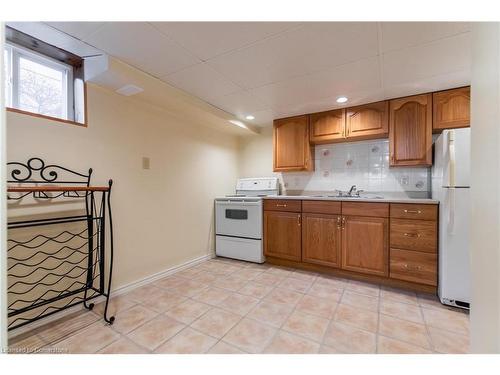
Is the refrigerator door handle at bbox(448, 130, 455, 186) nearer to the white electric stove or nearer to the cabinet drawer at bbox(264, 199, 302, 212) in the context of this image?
the cabinet drawer at bbox(264, 199, 302, 212)

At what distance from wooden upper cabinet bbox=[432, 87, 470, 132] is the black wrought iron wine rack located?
303 cm

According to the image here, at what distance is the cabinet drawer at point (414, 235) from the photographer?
2.02 meters

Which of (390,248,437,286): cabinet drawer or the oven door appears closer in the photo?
(390,248,437,286): cabinet drawer

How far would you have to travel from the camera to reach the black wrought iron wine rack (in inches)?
58.1

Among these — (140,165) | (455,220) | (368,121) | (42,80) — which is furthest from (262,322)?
(42,80)

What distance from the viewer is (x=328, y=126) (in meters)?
2.80

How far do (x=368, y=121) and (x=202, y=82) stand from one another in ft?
6.13

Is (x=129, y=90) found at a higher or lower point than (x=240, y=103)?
lower

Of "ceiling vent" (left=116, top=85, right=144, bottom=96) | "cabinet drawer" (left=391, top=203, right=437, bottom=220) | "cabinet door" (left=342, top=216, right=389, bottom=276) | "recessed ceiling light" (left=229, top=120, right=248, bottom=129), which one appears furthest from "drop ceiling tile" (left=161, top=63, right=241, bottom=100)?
"cabinet drawer" (left=391, top=203, right=437, bottom=220)

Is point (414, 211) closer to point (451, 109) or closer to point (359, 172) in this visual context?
point (359, 172)

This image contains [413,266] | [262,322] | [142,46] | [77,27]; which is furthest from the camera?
[413,266]

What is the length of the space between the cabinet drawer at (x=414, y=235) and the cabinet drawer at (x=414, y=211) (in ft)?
0.13
